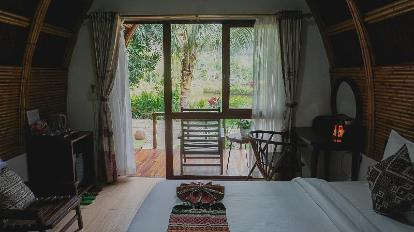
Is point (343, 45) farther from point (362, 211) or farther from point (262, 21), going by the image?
point (362, 211)

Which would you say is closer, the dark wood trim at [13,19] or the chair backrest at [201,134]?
the dark wood trim at [13,19]

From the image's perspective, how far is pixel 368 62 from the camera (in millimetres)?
2764

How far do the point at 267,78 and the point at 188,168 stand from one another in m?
1.67

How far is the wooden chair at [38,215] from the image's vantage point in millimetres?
2129

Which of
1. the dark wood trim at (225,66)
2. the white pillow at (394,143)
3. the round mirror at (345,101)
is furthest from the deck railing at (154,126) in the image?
the white pillow at (394,143)

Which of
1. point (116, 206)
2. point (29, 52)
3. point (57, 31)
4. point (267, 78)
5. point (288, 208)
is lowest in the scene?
point (116, 206)

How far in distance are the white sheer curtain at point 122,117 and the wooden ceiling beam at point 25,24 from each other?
0.62m

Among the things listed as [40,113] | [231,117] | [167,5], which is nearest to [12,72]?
[40,113]

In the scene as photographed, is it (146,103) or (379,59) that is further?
(146,103)

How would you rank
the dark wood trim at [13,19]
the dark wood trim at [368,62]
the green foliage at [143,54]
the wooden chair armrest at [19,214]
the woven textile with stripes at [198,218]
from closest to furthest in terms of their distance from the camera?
the woven textile with stripes at [198,218], the wooden chair armrest at [19,214], the dark wood trim at [13,19], the dark wood trim at [368,62], the green foliage at [143,54]

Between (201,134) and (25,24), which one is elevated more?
(25,24)

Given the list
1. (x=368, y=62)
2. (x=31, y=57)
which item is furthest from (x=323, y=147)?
(x=31, y=57)

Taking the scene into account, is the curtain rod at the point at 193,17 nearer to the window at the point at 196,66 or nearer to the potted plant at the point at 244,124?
the window at the point at 196,66

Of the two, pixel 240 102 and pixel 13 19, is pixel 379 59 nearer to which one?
pixel 240 102
